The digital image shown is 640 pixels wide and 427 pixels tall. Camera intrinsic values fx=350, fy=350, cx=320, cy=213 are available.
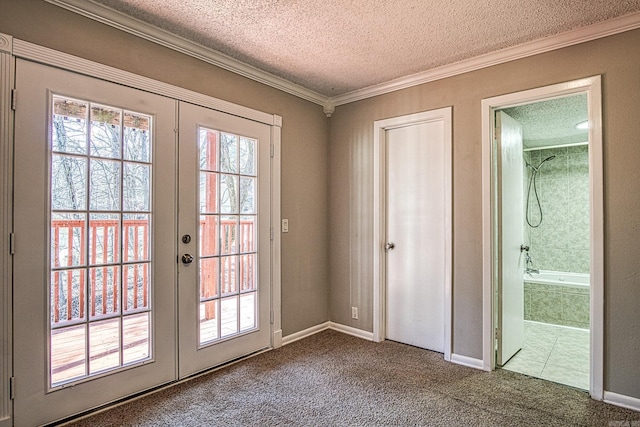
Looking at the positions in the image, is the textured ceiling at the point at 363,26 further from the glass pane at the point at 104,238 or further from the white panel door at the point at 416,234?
the glass pane at the point at 104,238

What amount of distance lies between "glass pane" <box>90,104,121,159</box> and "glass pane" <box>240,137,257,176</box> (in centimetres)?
95

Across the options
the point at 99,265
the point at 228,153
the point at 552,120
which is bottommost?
the point at 99,265

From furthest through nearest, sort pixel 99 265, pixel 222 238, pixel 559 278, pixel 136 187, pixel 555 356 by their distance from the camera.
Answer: pixel 559 278
pixel 555 356
pixel 222 238
pixel 136 187
pixel 99 265

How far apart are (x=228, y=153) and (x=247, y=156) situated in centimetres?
19

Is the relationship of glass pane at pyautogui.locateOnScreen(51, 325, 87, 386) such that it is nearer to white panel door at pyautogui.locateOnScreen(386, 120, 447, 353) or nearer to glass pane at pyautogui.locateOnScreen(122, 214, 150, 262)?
glass pane at pyautogui.locateOnScreen(122, 214, 150, 262)

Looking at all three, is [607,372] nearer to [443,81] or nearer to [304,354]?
[304,354]

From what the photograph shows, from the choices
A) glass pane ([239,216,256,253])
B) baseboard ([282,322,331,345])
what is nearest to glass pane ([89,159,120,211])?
glass pane ([239,216,256,253])

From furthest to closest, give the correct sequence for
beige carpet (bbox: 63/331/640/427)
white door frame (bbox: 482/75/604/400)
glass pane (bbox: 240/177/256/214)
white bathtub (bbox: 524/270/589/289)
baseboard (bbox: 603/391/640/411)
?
1. white bathtub (bbox: 524/270/589/289)
2. glass pane (bbox: 240/177/256/214)
3. white door frame (bbox: 482/75/604/400)
4. baseboard (bbox: 603/391/640/411)
5. beige carpet (bbox: 63/331/640/427)

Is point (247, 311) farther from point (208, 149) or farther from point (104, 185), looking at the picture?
point (104, 185)

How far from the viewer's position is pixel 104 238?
7.09 feet

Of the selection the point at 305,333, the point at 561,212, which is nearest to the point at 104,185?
the point at 305,333

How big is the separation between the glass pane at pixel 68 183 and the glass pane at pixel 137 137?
27 cm

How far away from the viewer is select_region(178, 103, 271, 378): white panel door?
2.58m

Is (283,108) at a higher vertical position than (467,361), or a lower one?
higher
